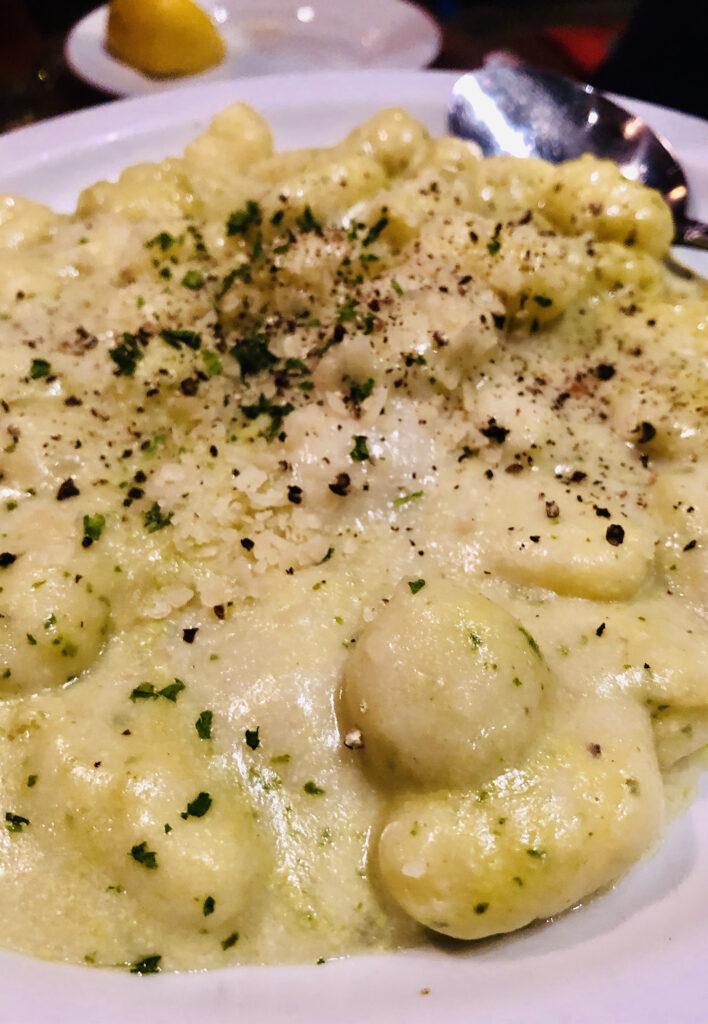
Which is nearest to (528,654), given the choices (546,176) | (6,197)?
(546,176)

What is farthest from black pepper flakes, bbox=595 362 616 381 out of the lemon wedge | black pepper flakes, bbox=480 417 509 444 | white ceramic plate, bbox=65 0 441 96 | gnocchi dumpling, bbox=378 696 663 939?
the lemon wedge

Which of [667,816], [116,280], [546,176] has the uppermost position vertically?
[546,176]

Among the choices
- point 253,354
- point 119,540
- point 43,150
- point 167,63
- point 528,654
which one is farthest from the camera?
point 167,63

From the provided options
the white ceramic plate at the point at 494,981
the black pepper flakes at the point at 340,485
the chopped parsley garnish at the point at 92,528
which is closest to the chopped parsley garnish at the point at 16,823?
the white ceramic plate at the point at 494,981

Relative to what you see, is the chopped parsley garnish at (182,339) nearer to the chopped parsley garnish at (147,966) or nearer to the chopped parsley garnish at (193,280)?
the chopped parsley garnish at (193,280)

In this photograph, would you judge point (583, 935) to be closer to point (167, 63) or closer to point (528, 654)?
point (528, 654)

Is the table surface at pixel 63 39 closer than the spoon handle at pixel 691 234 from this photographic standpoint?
No
